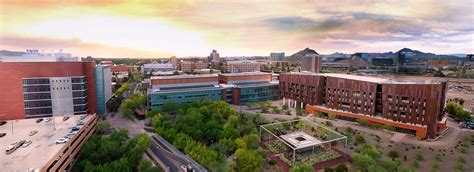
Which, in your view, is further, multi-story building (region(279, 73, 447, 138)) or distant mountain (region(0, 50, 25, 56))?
distant mountain (region(0, 50, 25, 56))

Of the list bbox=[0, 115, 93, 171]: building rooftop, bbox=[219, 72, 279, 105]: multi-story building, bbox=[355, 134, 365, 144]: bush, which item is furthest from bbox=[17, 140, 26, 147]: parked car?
bbox=[355, 134, 365, 144]: bush

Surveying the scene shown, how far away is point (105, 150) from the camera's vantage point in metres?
26.6

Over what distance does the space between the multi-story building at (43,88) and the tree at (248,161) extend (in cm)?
3472

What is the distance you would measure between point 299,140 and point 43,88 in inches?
1711

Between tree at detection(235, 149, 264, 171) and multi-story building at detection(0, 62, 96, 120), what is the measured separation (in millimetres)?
34722

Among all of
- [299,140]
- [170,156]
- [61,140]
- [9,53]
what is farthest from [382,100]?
[9,53]

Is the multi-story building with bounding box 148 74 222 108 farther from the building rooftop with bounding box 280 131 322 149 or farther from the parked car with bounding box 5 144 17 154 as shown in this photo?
the parked car with bounding box 5 144 17 154

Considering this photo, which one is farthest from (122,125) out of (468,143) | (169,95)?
(468,143)

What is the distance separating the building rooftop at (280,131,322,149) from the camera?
3038 centimetres

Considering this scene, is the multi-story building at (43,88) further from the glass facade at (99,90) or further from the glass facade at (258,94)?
the glass facade at (258,94)

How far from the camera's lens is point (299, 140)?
32.4 meters

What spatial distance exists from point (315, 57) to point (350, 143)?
245 ft

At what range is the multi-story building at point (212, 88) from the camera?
51344 mm

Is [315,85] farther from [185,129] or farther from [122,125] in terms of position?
[122,125]
